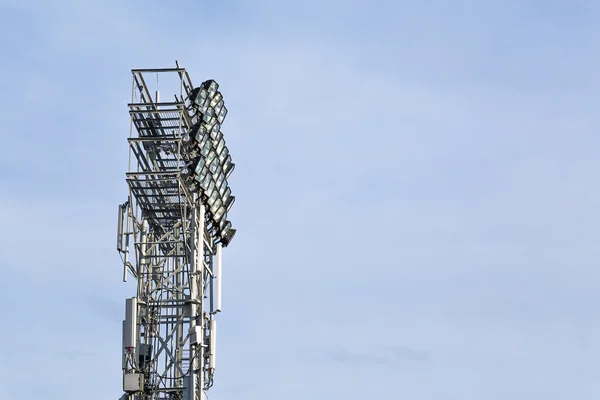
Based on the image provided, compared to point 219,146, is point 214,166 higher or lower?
lower

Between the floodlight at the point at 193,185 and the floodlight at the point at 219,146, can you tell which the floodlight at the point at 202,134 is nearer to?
the floodlight at the point at 219,146

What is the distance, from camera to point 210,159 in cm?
8775

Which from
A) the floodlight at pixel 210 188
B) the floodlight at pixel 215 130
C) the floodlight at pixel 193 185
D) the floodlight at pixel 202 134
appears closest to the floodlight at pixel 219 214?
the floodlight at pixel 210 188

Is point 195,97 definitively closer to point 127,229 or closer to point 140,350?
point 127,229

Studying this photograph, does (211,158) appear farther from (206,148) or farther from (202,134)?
(202,134)

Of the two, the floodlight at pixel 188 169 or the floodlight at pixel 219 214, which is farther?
the floodlight at pixel 219 214

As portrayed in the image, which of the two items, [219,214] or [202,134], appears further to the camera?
[219,214]

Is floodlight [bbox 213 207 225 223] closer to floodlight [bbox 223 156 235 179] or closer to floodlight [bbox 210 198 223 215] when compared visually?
floodlight [bbox 210 198 223 215]

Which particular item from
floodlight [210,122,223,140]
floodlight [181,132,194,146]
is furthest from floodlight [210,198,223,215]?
floodlight [181,132,194,146]

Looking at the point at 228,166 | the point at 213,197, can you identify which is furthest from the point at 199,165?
the point at 228,166

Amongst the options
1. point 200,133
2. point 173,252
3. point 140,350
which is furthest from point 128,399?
point 200,133

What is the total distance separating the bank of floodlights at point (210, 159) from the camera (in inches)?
3396

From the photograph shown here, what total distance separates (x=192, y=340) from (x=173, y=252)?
4950 mm

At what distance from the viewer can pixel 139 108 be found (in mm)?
84750
